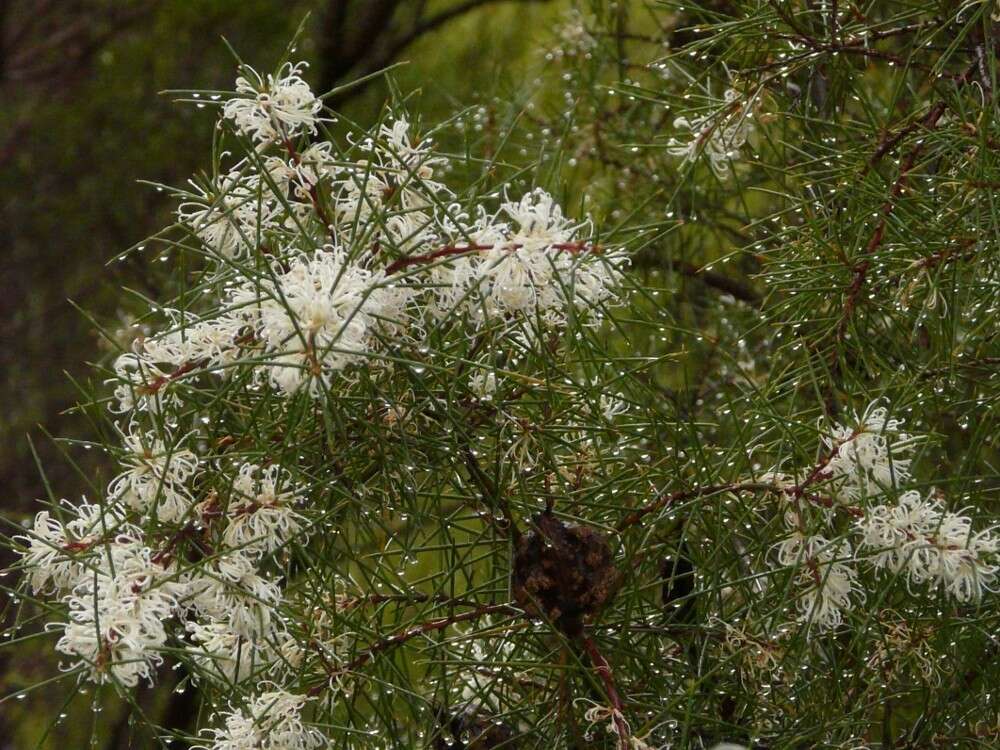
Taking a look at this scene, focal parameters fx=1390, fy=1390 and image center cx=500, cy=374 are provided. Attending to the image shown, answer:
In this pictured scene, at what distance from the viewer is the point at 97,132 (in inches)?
118

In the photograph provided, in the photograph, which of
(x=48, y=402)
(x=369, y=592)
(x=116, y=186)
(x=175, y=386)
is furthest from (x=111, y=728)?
(x=175, y=386)

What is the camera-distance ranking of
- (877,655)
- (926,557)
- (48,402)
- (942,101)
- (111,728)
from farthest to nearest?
1. (48,402)
2. (111,728)
3. (942,101)
4. (877,655)
5. (926,557)

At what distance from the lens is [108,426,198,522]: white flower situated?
895mm

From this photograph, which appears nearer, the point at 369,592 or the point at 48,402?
the point at 369,592

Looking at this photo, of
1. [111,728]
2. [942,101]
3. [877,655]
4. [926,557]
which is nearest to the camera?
[926,557]

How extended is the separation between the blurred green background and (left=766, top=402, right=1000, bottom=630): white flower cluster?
1747mm

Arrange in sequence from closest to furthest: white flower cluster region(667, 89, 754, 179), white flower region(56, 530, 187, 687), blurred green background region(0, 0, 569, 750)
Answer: white flower region(56, 530, 187, 687)
white flower cluster region(667, 89, 754, 179)
blurred green background region(0, 0, 569, 750)

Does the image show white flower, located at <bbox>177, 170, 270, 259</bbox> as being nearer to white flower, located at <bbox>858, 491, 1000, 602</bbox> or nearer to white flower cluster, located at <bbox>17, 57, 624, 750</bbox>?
white flower cluster, located at <bbox>17, 57, 624, 750</bbox>

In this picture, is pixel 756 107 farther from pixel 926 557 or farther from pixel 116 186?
pixel 116 186

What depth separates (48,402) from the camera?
10.1 feet

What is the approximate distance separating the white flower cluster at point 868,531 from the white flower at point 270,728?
338mm

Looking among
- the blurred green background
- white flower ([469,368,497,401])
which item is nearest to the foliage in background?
white flower ([469,368,497,401])

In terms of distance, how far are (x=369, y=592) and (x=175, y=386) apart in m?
0.26

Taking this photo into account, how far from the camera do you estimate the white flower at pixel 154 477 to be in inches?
35.2
